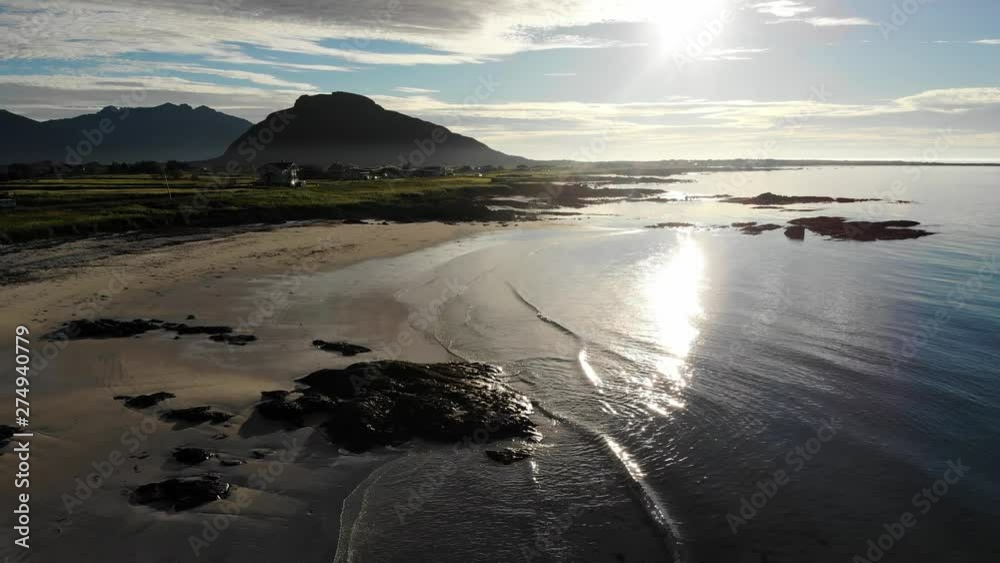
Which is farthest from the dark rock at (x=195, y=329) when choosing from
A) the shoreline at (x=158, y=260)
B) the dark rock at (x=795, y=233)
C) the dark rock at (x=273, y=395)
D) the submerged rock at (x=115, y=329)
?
the dark rock at (x=795, y=233)

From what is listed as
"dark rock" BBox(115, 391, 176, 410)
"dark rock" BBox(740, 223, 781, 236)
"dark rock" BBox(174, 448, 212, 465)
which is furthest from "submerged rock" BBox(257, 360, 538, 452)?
"dark rock" BBox(740, 223, 781, 236)

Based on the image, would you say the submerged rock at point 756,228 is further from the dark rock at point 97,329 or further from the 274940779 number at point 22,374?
the 274940779 number at point 22,374

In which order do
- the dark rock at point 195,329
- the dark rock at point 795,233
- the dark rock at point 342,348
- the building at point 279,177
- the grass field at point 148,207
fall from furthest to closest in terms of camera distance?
the building at point 279,177 < the dark rock at point 795,233 < the grass field at point 148,207 < the dark rock at point 195,329 < the dark rock at point 342,348

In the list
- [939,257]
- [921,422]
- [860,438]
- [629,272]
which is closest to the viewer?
[860,438]

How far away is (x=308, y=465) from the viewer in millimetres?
10852

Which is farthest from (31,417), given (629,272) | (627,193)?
→ (627,193)

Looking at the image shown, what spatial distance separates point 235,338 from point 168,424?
629 centimetres

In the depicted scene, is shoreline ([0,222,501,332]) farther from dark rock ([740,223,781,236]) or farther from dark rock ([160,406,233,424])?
dark rock ([740,223,781,236])

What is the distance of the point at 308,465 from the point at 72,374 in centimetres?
731

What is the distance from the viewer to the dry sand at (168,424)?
8.50 m

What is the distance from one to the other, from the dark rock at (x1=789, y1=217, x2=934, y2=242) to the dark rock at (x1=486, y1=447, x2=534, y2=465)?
159 ft

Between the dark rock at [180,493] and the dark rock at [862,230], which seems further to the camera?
the dark rock at [862,230]

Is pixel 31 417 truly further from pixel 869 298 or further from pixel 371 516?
pixel 869 298

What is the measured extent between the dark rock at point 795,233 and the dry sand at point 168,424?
133 ft
